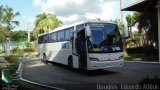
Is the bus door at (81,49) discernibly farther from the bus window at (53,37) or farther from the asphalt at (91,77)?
the bus window at (53,37)

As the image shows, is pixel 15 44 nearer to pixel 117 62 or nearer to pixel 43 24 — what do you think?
pixel 43 24

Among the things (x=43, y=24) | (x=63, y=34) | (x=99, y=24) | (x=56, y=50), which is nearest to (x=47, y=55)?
(x=56, y=50)

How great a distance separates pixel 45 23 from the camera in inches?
2689

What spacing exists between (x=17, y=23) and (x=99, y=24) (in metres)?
50.2

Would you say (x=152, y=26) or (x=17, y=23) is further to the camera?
(x=17, y=23)

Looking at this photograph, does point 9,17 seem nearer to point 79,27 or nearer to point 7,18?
point 7,18

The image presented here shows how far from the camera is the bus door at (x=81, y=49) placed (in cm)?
1920

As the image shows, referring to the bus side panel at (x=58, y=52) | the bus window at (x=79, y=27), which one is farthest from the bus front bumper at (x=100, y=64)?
the bus side panel at (x=58, y=52)

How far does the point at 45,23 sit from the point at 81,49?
162 feet

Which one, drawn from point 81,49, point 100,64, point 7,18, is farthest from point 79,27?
point 7,18

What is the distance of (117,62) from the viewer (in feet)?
62.4

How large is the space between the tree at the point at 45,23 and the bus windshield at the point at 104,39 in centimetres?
4808

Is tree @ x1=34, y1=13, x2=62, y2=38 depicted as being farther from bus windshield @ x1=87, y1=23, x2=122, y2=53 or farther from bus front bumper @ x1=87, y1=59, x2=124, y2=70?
bus front bumper @ x1=87, y1=59, x2=124, y2=70

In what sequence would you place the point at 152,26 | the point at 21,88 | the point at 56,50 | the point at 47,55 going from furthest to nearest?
the point at 152,26 → the point at 47,55 → the point at 56,50 → the point at 21,88
